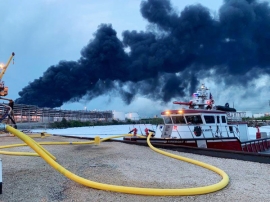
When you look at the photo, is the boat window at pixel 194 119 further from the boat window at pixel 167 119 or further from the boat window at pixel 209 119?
the boat window at pixel 167 119

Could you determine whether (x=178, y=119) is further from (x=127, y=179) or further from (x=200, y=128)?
(x=127, y=179)

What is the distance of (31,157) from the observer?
7.46 m

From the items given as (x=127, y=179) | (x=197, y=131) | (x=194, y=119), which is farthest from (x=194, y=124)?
(x=127, y=179)

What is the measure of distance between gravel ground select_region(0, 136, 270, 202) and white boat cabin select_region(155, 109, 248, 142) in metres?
6.94

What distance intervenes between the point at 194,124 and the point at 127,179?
33.6ft

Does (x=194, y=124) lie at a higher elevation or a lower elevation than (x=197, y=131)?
higher

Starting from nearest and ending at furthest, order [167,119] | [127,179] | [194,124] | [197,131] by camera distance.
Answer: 1. [127,179]
2. [197,131]
3. [194,124]
4. [167,119]

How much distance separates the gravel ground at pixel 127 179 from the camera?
389 cm

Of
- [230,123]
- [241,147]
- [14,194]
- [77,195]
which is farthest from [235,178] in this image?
[230,123]

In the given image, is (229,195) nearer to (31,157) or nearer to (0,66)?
(31,157)

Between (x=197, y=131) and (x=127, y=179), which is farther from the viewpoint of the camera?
(x=197, y=131)

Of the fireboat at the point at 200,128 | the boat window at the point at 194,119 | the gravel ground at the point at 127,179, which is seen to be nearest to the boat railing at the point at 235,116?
the fireboat at the point at 200,128

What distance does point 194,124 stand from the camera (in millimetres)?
14469

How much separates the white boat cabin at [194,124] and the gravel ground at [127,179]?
6.94 meters
